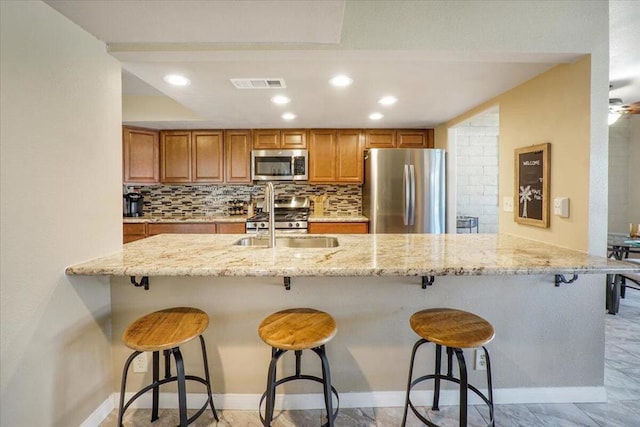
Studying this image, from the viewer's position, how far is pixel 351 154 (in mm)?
4117

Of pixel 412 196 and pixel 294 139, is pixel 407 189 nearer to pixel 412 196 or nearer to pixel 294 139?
pixel 412 196

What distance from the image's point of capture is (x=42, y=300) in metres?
1.36

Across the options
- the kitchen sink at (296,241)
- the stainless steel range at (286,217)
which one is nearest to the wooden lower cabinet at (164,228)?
Result: the stainless steel range at (286,217)

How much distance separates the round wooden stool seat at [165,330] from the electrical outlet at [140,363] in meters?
0.47

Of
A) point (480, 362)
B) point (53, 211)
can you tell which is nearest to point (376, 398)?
point (480, 362)

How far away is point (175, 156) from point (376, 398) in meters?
3.64

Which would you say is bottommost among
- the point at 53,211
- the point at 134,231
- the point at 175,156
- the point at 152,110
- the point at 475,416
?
the point at 475,416

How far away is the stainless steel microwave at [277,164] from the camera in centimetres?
405

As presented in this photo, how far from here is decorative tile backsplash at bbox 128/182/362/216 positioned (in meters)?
4.38

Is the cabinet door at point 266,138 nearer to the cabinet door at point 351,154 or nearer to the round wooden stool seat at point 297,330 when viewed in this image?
the cabinet door at point 351,154

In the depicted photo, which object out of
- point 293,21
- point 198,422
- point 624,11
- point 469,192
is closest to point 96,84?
point 293,21

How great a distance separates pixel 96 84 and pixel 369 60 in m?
1.52

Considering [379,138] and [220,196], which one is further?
[220,196]

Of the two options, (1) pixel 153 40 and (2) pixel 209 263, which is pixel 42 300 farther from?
(1) pixel 153 40
